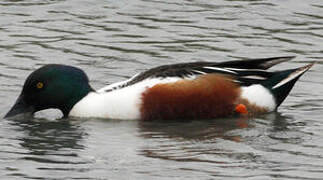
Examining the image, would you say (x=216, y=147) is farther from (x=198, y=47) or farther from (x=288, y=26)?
(x=288, y=26)

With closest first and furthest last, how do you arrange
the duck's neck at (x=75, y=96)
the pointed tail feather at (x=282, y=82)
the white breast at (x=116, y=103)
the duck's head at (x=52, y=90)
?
the white breast at (x=116, y=103)
the duck's head at (x=52, y=90)
the duck's neck at (x=75, y=96)
the pointed tail feather at (x=282, y=82)

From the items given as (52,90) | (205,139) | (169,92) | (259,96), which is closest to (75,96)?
(52,90)

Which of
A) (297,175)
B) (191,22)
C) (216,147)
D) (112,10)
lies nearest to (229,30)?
(191,22)

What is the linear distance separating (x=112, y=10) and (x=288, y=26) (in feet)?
7.27

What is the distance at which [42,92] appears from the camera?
34.8ft

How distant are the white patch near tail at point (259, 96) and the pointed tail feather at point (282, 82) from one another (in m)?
0.05

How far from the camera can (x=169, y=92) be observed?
10398 mm

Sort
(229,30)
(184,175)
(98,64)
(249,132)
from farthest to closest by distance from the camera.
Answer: (229,30)
(98,64)
(249,132)
(184,175)

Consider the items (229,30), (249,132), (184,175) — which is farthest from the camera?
(229,30)

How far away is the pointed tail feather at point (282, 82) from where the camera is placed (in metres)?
10.8

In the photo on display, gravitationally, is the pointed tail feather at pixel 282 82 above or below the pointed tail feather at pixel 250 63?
below

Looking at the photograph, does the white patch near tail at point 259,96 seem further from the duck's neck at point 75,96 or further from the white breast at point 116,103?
the duck's neck at point 75,96

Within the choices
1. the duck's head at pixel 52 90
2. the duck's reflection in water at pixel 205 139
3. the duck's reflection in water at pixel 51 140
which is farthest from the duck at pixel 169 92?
the duck's reflection in water at pixel 51 140

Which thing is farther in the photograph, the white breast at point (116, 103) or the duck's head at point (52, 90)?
the duck's head at point (52, 90)
